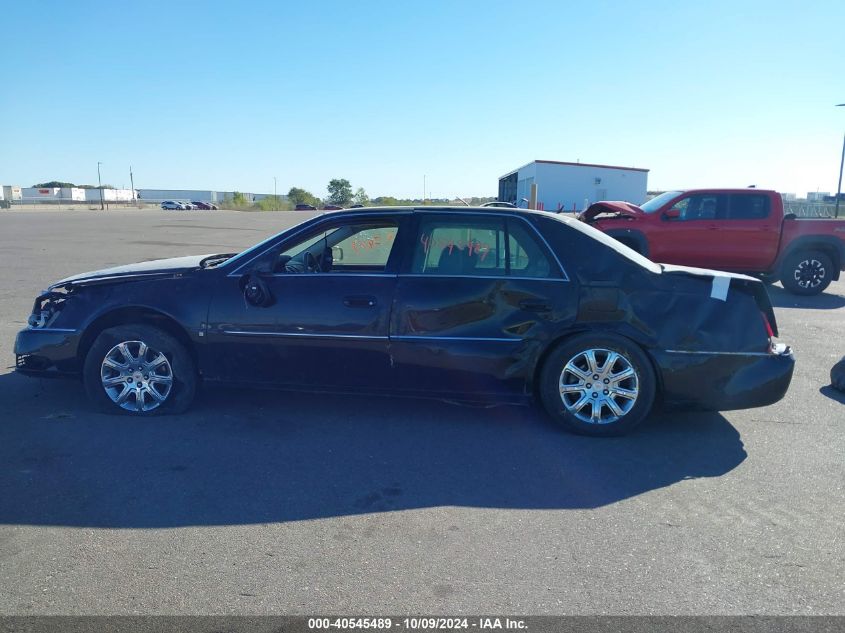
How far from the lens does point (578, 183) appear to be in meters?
50.8

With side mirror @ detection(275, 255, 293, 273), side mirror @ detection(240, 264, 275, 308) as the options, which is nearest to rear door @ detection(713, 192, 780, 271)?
side mirror @ detection(275, 255, 293, 273)

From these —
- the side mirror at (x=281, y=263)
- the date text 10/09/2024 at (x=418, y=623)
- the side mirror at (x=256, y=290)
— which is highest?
the side mirror at (x=281, y=263)

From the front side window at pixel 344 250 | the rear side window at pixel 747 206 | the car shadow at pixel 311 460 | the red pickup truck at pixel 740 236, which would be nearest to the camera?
the car shadow at pixel 311 460

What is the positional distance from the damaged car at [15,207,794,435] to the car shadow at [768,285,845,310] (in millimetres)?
7312

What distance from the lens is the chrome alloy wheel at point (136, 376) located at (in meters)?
5.08

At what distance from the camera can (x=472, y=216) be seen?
5.09m

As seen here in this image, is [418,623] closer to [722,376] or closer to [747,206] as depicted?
[722,376]

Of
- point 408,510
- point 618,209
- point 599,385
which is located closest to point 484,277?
point 599,385

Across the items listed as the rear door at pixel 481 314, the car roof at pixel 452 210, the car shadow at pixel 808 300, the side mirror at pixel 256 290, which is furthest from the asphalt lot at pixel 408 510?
the car shadow at pixel 808 300

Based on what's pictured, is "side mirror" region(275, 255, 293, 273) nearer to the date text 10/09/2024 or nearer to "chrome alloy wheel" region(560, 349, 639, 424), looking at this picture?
"chrome alloy wheel" region(560, 349, 639, 424)

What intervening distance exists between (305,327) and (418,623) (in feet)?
8.70

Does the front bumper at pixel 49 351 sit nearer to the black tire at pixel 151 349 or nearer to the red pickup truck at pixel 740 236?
the black tire at pixel 151 349

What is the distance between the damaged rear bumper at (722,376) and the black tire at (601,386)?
15 cm

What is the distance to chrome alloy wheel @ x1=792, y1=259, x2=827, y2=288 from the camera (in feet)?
39.8
